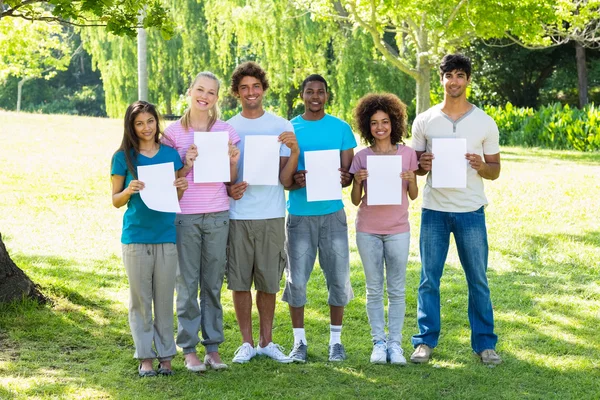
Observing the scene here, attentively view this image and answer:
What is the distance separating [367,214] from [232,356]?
1262mm

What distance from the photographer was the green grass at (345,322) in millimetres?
4562

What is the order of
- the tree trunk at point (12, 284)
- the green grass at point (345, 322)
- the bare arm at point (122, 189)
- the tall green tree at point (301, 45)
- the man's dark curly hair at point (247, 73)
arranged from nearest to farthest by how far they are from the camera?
the bare arm at point (122, 189) → the green grass at point (345, 322) → the man's dark curly hair at point (247, 73) → the tree trunk at point (12, 284) → the tall green tree at point (301, 45)

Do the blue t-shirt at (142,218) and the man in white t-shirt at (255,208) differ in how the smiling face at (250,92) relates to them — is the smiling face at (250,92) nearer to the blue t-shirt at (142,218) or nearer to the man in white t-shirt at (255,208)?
the man in white t-shirt at (255,208)

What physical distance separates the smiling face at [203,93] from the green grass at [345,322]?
150 cm

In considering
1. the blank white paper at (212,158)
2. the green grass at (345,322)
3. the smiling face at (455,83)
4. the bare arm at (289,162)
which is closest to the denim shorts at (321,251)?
the bare arm at (289,162)

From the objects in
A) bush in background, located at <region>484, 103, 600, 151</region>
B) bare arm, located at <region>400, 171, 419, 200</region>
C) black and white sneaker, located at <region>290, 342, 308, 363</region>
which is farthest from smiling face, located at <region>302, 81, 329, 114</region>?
bush in background, located at <region>484, 103, 600, 151</region>

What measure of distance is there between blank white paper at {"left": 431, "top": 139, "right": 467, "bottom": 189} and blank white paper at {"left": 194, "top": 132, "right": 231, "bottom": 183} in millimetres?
1176

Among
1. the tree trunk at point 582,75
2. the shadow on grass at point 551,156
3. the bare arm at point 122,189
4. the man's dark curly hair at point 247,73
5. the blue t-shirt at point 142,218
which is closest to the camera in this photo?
the bare arm at point 122,189

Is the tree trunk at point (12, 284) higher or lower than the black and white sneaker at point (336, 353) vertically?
higher

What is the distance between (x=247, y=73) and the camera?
469 cm

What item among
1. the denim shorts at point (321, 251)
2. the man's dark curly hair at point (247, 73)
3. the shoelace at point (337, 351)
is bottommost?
the shoelace at point (337, 351)

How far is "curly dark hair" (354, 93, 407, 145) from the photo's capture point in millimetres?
Result: 4836

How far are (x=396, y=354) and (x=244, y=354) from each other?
0.89 meters

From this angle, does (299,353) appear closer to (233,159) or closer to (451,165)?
(233,159)
